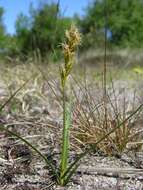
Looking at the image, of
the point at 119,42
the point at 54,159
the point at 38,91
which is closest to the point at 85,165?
the point at 54,159

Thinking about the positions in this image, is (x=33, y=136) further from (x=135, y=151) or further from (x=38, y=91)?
(x=38, y=91)

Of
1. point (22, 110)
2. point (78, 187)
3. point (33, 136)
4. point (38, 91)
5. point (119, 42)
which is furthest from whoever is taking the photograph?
point (119, 42)

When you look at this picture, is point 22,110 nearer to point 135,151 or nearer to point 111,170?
point 135,151

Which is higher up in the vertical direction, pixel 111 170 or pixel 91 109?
pixel 91 109

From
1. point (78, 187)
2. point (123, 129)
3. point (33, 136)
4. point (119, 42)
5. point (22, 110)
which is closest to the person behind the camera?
A: point (78, 187)

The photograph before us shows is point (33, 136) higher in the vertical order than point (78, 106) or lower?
lower

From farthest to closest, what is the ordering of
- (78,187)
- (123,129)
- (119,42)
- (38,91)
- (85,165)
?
(119,42), (38,91), (123,129), (85,165), (78,187)

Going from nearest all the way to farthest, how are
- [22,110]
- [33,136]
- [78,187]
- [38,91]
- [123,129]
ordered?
1. [78,187]
2. [123,129]
3. [33,136]
4. [22,110]
5. [38,91]

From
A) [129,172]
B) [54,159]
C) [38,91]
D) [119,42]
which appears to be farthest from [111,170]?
[119,42]

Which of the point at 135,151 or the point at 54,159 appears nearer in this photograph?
the point at 54,159
